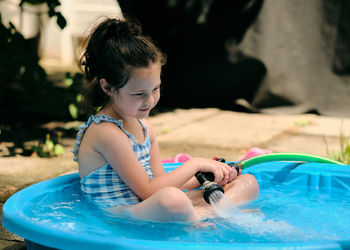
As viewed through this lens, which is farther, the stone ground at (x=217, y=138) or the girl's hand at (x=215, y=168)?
the stone ground at (x=217, y=138)

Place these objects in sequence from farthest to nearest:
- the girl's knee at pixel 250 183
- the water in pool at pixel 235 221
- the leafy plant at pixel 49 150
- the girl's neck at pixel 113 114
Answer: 1. the leafy plant at pixel 49 150
2. the girl's knee at pixel 250 183
3. the girl's neck at pixel 113 114
4. the water in pool at pixel 235 221

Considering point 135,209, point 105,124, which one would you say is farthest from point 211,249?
point 105,124

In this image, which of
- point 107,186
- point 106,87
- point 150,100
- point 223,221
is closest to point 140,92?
point 150,100

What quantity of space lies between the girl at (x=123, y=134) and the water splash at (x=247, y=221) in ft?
0.23

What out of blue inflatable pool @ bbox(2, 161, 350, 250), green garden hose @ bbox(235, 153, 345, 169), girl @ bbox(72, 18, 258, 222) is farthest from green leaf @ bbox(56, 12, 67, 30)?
green garden hose @ bbox(235, 153, 345, 169)

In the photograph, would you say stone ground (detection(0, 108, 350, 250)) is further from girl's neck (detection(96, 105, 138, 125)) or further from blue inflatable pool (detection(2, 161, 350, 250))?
girl's neck (detection(96, 105, 138, 125))

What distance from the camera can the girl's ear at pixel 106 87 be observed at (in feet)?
6.43

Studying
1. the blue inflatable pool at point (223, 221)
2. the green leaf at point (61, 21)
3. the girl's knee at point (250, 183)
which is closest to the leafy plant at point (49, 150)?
the green leaf at point (61, 21)

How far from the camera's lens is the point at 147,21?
4.76 m

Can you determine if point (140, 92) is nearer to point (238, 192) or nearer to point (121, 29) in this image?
point (121, 29)

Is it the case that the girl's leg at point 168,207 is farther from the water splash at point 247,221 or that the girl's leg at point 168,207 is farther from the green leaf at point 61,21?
the green leaf at point 61,21

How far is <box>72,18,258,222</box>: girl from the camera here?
1887 millimetres

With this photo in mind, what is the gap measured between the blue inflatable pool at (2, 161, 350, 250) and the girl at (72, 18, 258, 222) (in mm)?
87

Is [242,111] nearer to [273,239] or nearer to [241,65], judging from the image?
[241,65]
